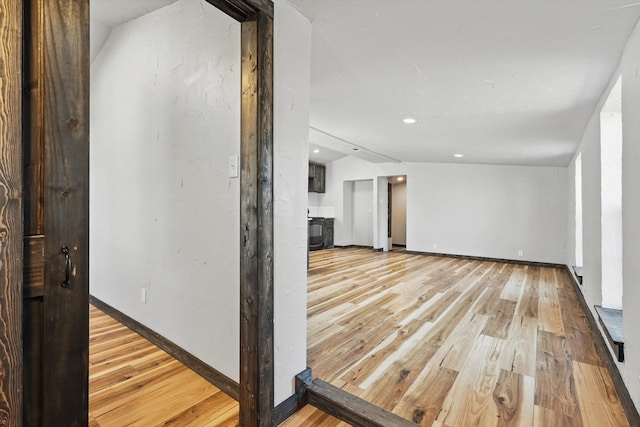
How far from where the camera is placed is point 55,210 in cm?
86

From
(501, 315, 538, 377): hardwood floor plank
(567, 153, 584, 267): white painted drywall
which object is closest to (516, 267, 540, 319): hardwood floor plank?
(501, 315, 538, 377): hardwood floor plank

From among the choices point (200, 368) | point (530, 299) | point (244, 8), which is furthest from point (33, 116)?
point (530, 299)

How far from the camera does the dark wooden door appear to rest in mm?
826

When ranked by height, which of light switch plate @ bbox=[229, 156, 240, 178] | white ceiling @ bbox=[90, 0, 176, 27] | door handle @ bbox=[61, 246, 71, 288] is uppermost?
white ceiling @ bbox=[90, 0, 176, 27]

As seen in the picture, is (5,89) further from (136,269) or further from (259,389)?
(136,269)

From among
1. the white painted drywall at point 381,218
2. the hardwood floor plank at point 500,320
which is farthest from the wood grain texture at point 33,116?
the white painted drywall at point 381,218

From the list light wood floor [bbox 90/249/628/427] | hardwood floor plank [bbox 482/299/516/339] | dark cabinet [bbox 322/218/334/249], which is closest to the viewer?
light wood floor [bbox 90/249/628/427]

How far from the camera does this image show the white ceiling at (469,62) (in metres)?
1.54

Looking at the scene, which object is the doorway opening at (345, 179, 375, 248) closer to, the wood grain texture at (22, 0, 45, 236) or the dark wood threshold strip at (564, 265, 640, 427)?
the dark wood threshold strip at (564, 265, 640, 427)

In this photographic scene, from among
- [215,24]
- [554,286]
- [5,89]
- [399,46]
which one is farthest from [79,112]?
[554,286]

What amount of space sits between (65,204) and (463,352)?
8.25 ft

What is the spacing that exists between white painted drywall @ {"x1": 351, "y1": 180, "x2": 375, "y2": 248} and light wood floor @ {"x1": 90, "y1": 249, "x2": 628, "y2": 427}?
215 inches

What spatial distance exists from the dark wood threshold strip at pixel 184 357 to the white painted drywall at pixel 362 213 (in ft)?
23.4

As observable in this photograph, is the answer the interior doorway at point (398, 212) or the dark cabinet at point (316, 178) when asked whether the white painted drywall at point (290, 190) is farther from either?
the interior doorway at point (398, 212)
